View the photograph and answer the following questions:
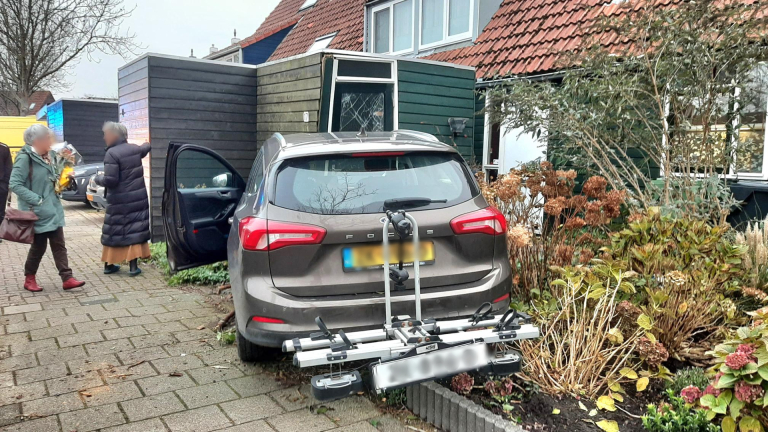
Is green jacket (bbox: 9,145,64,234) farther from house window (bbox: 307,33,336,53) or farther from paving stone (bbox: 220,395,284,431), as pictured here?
house window (bbox: 307,33,336,53)

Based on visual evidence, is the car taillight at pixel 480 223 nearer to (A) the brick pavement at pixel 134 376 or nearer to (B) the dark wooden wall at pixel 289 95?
(A) the brick pavement at pixel 134 376

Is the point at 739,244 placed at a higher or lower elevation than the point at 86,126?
lower

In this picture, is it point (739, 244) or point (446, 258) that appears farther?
point (739, 244)

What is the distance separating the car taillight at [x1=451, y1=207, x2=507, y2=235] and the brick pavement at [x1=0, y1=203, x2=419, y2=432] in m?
1.22

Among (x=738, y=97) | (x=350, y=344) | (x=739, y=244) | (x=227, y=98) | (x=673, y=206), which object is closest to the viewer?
(x=350, y=344)

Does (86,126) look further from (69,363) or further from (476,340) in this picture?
(476,340)

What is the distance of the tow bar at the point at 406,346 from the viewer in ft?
9.39

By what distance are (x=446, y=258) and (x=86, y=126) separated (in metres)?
20.0

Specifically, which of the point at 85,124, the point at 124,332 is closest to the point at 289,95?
the point at 124,332

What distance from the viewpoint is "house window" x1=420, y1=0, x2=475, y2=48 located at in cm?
1154

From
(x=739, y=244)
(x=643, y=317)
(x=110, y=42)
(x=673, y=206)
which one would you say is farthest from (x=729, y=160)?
(x=110, y=42)

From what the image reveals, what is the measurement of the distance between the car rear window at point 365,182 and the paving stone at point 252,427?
1265 mm

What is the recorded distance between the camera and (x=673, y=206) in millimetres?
4918

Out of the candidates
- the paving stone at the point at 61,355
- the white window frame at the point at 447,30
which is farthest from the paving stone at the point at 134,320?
the white window frame at the point at 447,30
